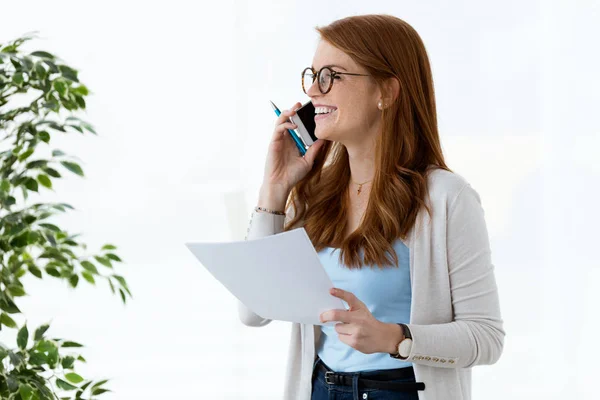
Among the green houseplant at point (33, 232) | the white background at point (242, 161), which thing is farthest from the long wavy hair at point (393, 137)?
the white background at point (242, 161)

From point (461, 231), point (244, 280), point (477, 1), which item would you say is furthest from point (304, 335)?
point (477, 1)

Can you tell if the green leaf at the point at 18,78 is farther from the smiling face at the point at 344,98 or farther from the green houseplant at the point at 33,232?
the smiling face at the point at 344,98

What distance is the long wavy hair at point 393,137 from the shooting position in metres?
1.40

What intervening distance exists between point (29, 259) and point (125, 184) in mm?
1185

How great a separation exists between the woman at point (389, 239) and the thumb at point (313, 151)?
91 mm

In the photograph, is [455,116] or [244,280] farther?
[455,116]

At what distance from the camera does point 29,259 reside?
163 centimetres

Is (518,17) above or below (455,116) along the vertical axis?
above

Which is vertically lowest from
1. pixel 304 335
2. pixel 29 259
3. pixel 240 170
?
pixel 304 335

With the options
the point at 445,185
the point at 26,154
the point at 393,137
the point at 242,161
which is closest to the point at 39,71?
the point at 26,154

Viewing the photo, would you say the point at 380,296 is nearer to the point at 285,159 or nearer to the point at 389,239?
the point at 389,239

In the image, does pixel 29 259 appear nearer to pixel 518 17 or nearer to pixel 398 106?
pixel 398 106

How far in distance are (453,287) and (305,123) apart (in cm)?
52

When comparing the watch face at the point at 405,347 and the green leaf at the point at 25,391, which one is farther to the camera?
the green leaf at the point at 25,391
